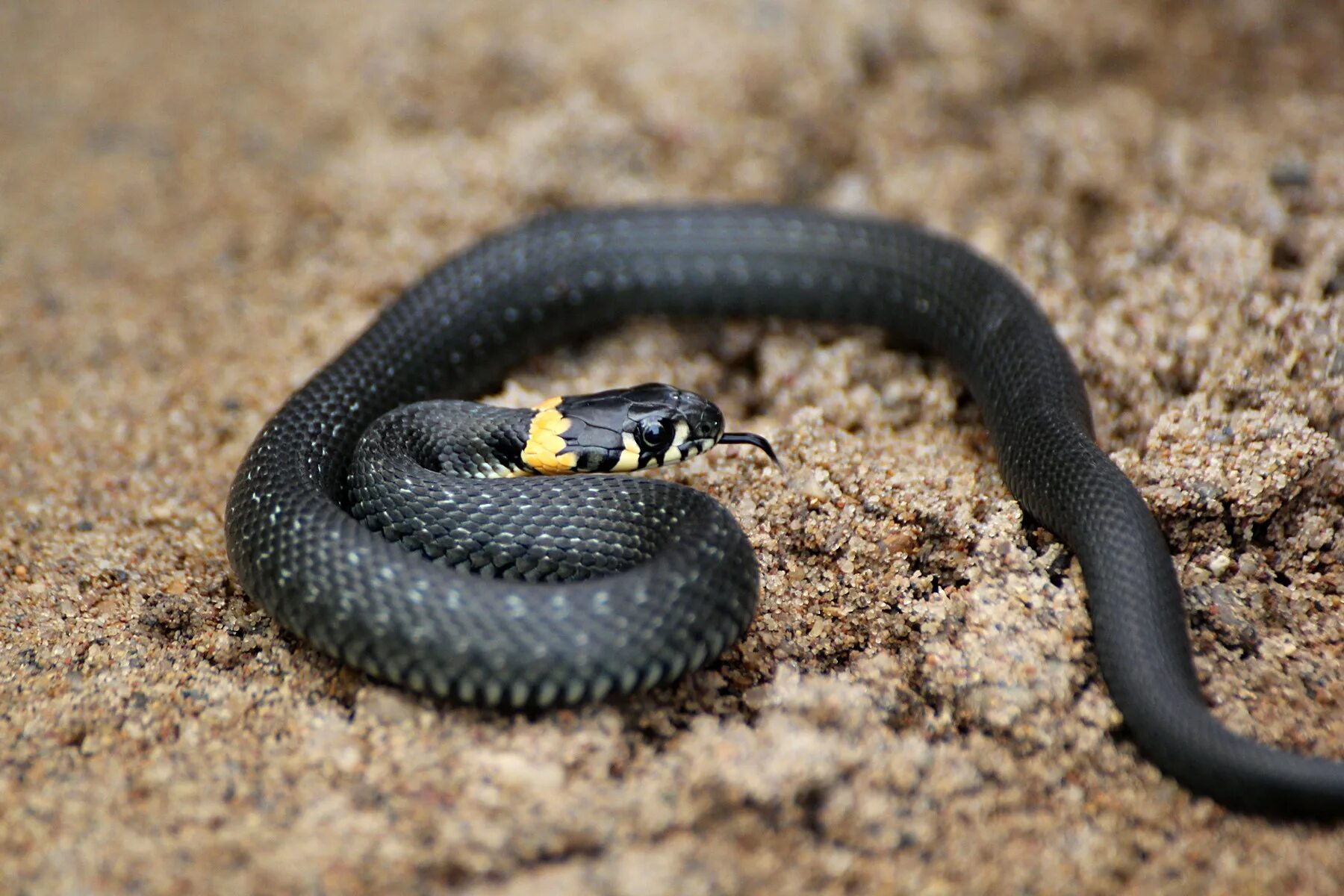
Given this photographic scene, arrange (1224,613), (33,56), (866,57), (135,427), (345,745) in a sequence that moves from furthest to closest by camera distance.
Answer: (33,56)
(866,57)
(135,427)
(1224,613)
(345,745)

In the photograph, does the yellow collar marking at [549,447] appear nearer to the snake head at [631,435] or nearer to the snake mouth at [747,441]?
the snake head at [631,435]

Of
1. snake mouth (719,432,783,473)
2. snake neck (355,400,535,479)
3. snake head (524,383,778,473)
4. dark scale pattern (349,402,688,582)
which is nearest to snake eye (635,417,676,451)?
snake head (524,383,778,473)

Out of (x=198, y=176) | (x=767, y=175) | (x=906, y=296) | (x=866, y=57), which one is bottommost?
(x=198, y=176)

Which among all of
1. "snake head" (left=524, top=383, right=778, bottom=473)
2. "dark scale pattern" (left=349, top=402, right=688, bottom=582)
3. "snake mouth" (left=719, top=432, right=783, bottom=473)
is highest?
"snake mouth" (left=719, top=432, right=783, bottom=473)

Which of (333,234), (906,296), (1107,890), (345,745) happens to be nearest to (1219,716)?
(1107,890)

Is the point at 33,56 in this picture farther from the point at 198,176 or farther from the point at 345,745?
the point at 345,745

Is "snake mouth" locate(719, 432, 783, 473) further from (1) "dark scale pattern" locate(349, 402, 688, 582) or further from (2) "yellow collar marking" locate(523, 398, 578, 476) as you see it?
(2) "yellow collar marking" locate(523, 398, 578, 476)
